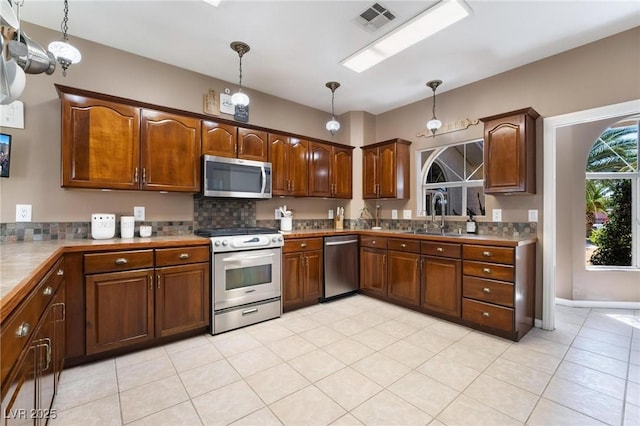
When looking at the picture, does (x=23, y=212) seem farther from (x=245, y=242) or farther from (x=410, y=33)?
(x=410, y=33)

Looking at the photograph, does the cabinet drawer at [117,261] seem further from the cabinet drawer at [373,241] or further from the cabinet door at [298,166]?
the cabinet drawer at [373,241]

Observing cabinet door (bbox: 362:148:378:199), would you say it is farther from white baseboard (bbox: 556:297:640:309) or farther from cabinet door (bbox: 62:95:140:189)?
cabinet door (bbox: 62:95:140:189)

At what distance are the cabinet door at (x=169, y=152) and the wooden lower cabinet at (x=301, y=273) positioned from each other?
1.26 meters

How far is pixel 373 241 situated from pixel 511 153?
180 centimetres

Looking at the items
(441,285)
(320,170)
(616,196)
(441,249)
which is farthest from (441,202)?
(616,196)

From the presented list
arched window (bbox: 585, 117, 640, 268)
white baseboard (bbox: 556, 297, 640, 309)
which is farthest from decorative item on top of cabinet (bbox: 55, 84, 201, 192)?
arched window (bbox: 585, 117, 640, 268)

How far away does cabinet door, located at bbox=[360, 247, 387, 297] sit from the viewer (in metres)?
3.66

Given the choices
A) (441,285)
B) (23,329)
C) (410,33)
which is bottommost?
(441,285)

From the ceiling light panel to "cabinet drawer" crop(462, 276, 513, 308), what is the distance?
7.57 feet

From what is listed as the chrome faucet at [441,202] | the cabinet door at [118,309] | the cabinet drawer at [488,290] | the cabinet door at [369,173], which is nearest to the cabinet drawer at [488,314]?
the cabinet drawer at [488,290]

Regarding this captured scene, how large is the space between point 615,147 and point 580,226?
1367 mm

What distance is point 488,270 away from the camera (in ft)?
8.89

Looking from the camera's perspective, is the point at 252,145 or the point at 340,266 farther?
the point at 340,266

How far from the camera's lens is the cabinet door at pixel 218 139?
9.81 feet
